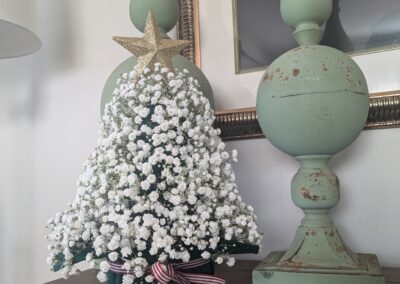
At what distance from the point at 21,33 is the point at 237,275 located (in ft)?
2.17

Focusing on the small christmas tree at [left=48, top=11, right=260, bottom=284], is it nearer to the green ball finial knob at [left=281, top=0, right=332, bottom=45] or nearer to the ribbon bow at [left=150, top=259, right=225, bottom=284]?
the ribbon bow at [left=150, top=259, right=225, bottom=284]

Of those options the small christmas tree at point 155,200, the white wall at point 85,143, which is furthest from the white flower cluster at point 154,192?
the white wall at point 85,143

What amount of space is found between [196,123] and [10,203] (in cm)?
71

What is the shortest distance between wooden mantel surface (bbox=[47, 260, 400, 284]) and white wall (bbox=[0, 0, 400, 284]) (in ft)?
0.20

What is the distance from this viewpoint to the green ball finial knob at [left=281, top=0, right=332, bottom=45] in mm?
534

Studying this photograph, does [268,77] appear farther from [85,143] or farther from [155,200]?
[85,143]

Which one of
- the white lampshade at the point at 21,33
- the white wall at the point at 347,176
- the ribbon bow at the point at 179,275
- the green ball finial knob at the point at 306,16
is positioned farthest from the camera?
the white lampshade at the point at 21,33

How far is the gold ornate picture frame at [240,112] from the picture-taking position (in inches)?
24.9

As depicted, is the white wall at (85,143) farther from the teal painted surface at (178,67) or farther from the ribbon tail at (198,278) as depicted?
the ribbon tail at (198,278)

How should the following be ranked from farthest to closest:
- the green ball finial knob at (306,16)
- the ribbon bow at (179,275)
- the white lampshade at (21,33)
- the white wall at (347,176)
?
the white lampshade at (21,33), the white wall at (347,176), the green ball finial knob at (306,16), the ribbon bow at (179,275)

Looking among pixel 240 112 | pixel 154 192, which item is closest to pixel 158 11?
pixel 240 112

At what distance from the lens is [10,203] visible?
3.30 ft

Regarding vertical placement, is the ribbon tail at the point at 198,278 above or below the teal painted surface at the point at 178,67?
below

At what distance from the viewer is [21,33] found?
0.86 metres
